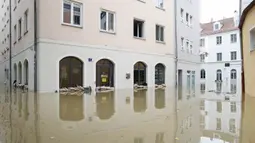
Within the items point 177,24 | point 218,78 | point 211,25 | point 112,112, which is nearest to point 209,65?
point 218,78

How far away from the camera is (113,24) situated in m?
17.5

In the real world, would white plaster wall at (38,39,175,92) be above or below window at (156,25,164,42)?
below

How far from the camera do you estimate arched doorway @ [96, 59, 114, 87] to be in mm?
16358

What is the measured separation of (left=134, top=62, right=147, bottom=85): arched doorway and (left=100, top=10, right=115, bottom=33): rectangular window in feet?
12.3

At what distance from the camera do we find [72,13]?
1514cm

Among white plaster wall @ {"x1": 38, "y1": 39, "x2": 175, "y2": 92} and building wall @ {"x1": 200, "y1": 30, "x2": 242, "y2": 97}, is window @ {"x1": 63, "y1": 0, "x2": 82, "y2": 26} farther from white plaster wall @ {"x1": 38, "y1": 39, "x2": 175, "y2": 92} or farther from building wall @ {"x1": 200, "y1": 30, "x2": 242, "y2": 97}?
building wall @ {"x1": 200, "y1": 30, "x2": 242, "y2": 97}

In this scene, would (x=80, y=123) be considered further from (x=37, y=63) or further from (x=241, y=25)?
(x=241, y=25)

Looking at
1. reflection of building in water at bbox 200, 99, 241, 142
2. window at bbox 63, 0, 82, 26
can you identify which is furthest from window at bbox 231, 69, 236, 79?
reflection of building in water at bbox 200, 99, 241, 142

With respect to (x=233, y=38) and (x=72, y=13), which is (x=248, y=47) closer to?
(x=72, y=13)

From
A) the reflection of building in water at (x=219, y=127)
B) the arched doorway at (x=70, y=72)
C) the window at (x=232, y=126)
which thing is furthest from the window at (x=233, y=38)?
the window at (x=232, y=126)

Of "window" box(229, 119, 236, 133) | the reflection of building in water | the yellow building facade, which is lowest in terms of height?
the reflection of building in water

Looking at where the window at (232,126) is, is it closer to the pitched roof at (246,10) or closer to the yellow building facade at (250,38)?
the yellow building facade at (250,38)

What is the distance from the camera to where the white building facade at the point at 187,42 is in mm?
24408

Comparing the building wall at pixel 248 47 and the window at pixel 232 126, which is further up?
the building wall at pixel 248 47
